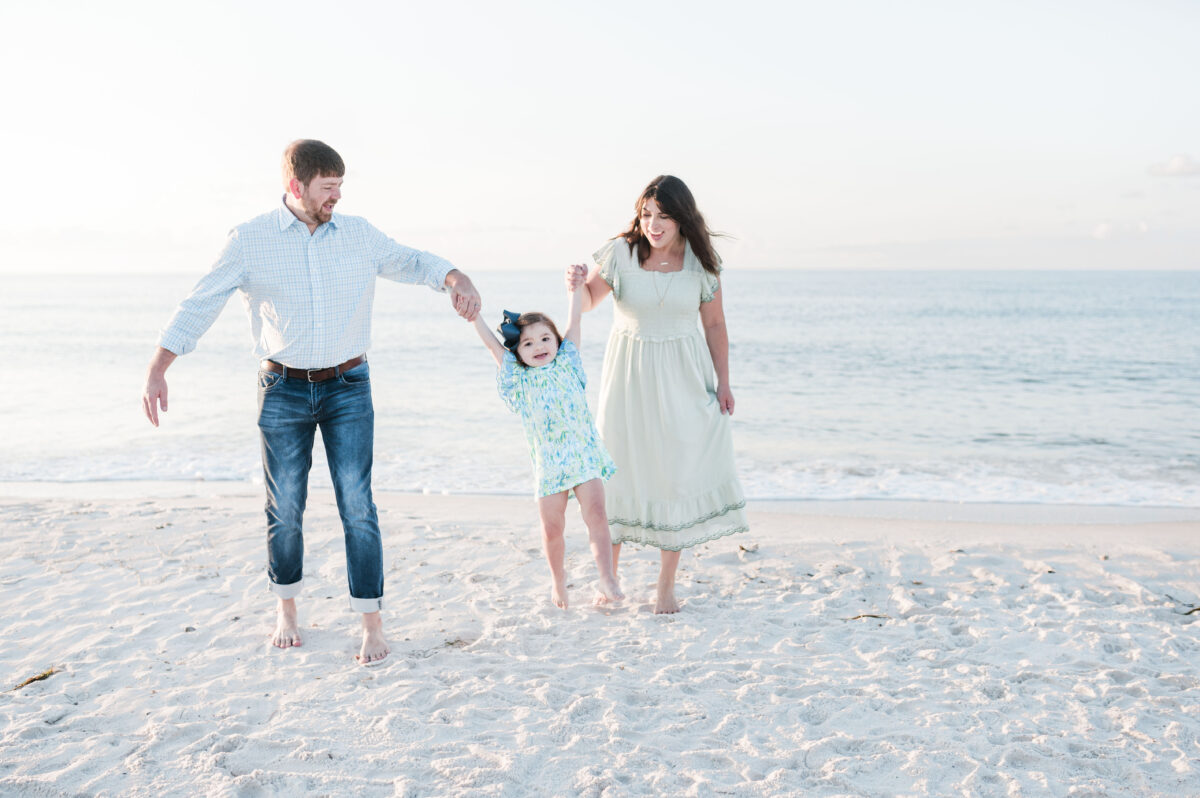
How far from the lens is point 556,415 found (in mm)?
3992

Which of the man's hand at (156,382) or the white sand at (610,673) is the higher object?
the man's hand at (156,382)

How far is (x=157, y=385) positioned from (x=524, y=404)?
1541 millimetres

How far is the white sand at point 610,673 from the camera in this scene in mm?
2732

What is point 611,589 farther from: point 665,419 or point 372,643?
point 372,643

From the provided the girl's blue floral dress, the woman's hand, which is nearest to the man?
the girl's blue floral dress

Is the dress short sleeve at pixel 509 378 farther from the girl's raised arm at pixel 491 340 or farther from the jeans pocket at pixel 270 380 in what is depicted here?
the jeans pocket at pixel 270 380

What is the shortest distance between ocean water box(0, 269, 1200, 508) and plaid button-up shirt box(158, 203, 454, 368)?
449 centimetres

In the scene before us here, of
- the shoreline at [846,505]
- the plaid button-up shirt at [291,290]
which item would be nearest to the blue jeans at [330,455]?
the plaid button-up shirt at [291,290]

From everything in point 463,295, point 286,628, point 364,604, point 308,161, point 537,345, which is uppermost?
point 308,161

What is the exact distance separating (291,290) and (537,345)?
1.11 metres

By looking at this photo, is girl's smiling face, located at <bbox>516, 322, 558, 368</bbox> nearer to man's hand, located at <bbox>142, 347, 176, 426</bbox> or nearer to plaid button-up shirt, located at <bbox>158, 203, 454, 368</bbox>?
plaid button-up shirt, located at <bbox>158, 203, 454, 368</bbox>

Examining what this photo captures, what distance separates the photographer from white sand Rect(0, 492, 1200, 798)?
273cm

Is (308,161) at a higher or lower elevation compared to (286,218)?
higher

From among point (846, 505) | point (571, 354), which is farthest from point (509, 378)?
point (846, 505)
